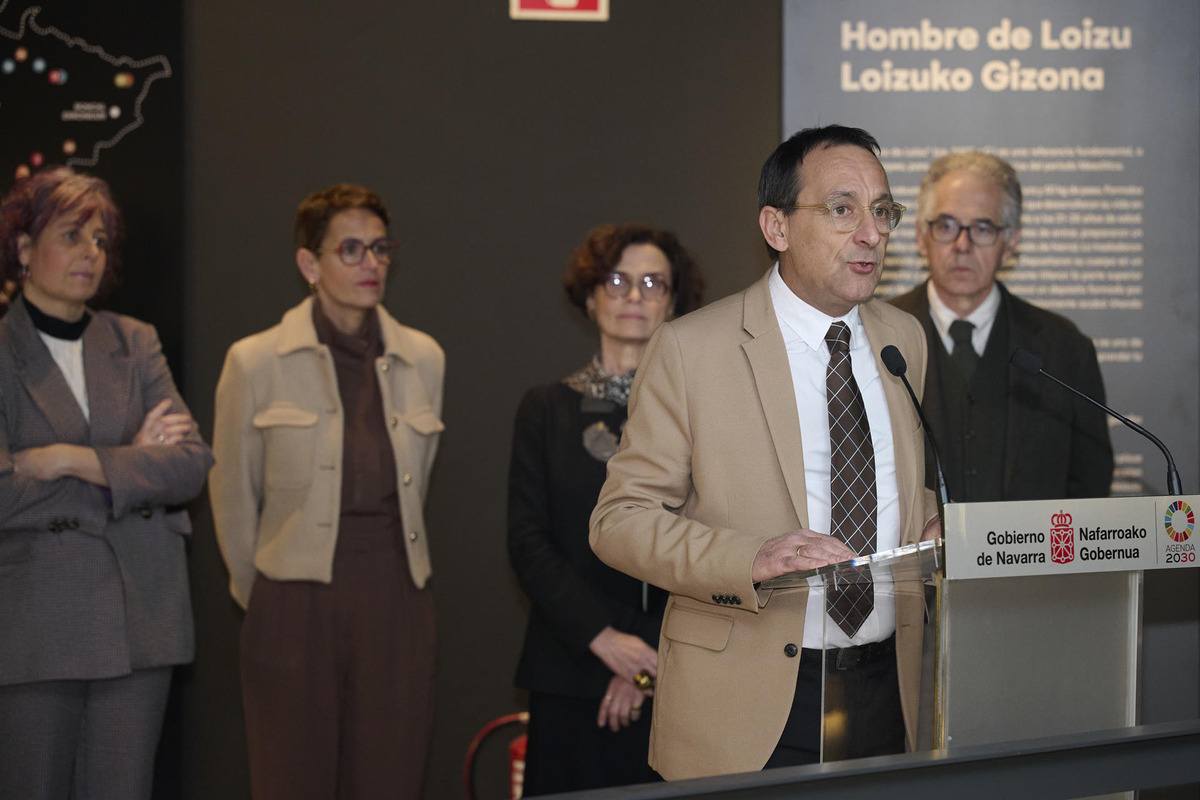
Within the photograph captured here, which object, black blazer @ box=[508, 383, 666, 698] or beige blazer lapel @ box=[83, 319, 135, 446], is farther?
beige blazer lapel @ box=[83, 319, 135, 446]

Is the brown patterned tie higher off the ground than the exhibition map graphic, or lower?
lower


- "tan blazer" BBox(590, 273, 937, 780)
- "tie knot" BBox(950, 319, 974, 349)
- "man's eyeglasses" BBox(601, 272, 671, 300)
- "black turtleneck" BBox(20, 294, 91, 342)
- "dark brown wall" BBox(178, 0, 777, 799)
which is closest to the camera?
"tan blazer" BBox(590, 273, 937, 780)

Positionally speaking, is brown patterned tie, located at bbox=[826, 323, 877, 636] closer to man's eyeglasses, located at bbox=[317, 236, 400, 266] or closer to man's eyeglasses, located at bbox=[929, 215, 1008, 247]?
man's eyeglasses, located at bbox=[929, 215, 1008, 247]

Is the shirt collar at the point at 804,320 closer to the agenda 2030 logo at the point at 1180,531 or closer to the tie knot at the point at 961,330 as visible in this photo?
the agenda 2030 logo at the point at 1180,531

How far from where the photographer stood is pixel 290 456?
3.68 meters

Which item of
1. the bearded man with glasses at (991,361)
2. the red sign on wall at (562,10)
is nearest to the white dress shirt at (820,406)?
the bearded man with glasses at (991,361)

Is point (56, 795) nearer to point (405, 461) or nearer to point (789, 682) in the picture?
point (405, 461)

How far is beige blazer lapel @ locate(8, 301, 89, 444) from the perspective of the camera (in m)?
3.25

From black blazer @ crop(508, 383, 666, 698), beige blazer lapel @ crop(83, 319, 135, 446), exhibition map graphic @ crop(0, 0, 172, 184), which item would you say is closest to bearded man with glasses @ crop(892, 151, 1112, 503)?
black blazer @ crop(508, 383, 666, 698)

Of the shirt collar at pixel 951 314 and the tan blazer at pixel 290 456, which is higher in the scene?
the shirt collar at pixel 951 314

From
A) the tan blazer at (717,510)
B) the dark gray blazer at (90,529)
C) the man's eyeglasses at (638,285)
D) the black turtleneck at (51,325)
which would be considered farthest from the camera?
the man's eyeglasses at (638,285)

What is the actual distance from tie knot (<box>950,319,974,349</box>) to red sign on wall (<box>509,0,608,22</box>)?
185 centimetres

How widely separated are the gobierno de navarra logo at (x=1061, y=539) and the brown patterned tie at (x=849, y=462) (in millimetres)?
470

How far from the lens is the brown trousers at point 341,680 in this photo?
140 inches
